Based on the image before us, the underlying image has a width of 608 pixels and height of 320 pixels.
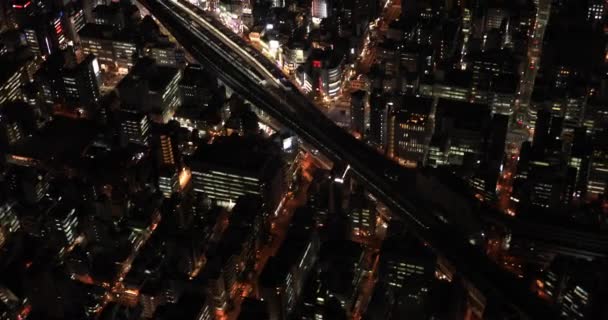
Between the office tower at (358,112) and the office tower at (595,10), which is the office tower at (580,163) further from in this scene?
the office tower at (595,10)

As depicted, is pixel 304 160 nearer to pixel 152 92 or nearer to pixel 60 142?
pixel 152 92

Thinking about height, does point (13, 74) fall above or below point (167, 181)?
above

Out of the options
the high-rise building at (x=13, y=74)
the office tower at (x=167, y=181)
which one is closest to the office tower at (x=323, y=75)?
the office tower at (x=167, y=181)

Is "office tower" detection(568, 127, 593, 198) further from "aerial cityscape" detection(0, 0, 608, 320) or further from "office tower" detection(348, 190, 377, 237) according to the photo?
"office tower" detection(348, 190, 377, 237)

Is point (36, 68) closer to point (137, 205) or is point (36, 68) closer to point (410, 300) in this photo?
point (137, 205)

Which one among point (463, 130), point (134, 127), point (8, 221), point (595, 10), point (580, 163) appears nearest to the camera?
point (8, 221)

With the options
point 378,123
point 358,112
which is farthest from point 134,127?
point 378,123

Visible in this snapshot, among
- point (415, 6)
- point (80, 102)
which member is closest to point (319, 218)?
point (80, 102)
